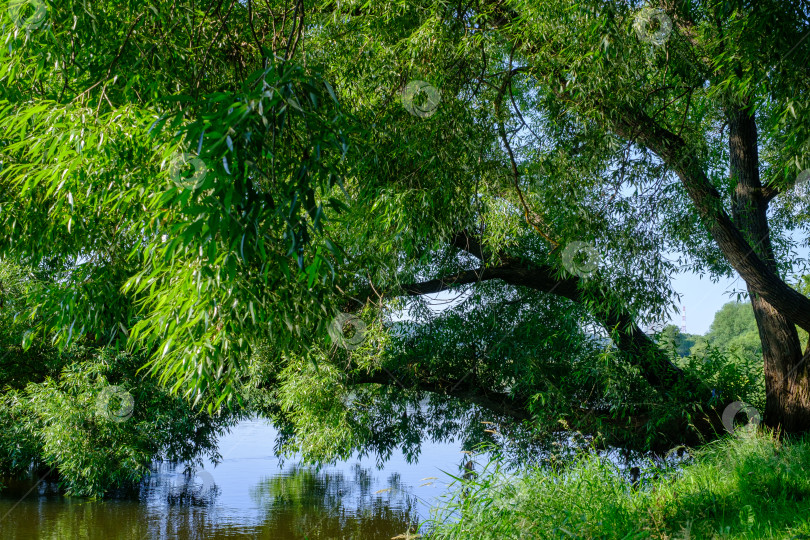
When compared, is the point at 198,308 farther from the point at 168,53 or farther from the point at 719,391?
the point at 719,391

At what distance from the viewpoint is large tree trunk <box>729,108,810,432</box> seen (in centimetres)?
693

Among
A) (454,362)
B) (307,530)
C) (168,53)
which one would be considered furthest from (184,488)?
(168,53)

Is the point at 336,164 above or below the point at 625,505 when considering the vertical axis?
above

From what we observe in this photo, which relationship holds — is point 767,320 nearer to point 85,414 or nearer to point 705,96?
point 705,96

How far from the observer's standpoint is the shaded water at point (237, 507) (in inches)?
353

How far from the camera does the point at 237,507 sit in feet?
34.6

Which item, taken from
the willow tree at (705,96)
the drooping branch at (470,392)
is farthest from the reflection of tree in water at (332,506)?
the willow tree at (705,96)

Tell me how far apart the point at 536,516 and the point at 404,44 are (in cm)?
346

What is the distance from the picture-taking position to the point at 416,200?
15.5 ft

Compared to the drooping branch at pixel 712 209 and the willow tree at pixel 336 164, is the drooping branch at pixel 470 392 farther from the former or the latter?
the drooping branch at pixel 712 209

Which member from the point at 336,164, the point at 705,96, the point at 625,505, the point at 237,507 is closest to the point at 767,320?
the point at 705,96

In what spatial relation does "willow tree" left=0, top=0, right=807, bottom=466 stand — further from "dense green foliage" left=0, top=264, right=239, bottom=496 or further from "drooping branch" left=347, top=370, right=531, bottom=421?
"dense green foliage" left=0, top=264, right=239, bottom=496

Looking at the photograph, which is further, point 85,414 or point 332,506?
point 332,506

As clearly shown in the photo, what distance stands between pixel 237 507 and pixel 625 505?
800 centimetres
